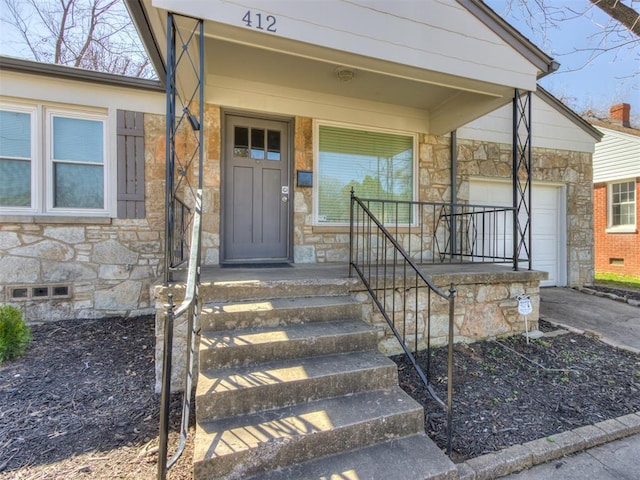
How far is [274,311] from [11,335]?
241 centimetres

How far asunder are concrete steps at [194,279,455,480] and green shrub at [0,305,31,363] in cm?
193

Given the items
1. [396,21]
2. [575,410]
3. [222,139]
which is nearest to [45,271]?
[222,139]

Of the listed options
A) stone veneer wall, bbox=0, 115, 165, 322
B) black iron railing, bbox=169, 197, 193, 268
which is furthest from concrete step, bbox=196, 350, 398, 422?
stone veneer wall, bbox=0, 115, 165, 322

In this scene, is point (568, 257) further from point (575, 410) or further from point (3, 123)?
point (3, 123)

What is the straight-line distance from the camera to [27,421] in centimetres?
201

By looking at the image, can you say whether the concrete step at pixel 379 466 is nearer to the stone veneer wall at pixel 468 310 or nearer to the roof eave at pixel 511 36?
the stone veneer wall at pixel 468 310

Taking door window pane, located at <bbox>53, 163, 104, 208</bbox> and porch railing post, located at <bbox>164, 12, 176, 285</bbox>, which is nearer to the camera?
porch railing post, located at <bbox>164, 12, 176, 285</bbox>

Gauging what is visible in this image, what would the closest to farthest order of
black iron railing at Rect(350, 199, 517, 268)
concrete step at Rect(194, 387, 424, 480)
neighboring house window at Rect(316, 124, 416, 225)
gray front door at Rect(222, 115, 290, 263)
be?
concrete step at Rect(194, 387, 424, 480) → gray front door at Rect(222, 115, 290, 263) → neighboring house window at Rect(316, 124, 416, 225) → black iron railing at Rect(350, 199, 517, 268)

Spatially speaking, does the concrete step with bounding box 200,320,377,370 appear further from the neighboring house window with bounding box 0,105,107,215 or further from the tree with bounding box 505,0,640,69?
the tree with bounding box 505,0,640,69

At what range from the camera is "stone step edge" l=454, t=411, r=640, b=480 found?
1717 millimetres

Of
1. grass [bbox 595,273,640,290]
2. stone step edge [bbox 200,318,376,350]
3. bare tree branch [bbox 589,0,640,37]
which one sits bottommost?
grass [bbox 595,273,640,290]

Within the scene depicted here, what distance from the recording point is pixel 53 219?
3.52m

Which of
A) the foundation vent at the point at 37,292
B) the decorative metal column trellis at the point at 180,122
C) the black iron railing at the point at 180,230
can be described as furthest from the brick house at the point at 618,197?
the foundation vent at the point at 37,292

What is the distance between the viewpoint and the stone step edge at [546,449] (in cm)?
→ 172
